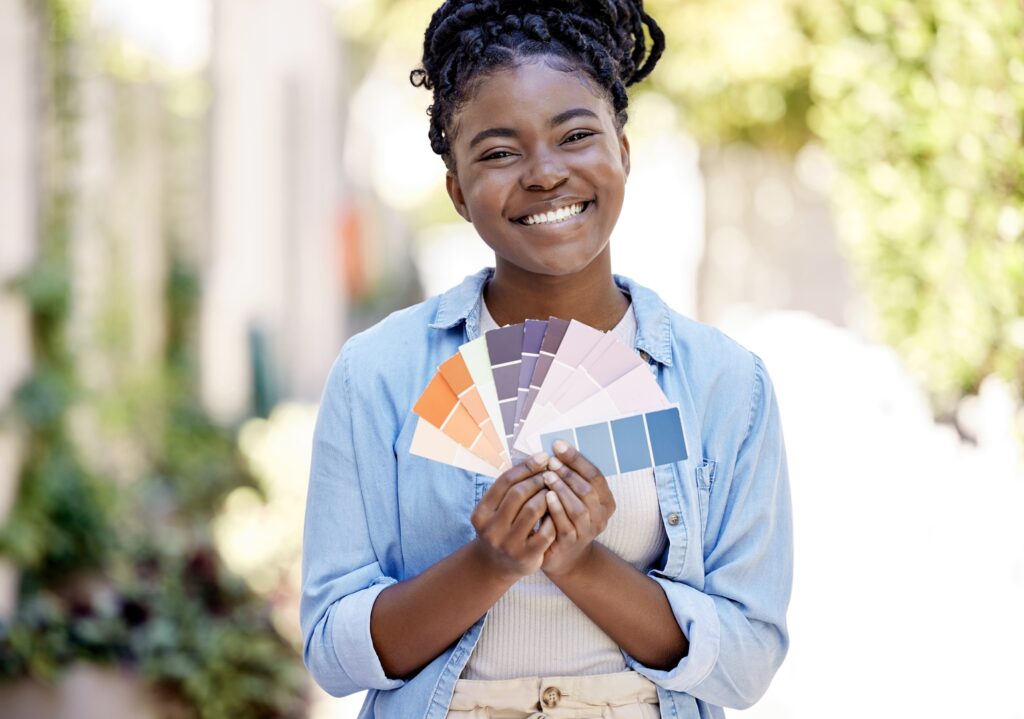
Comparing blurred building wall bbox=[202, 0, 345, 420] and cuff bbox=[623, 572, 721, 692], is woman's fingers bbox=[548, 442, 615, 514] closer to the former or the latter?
cuff bbox=[623, 572, 721, 692]

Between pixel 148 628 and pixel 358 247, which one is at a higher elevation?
pixel 358 247

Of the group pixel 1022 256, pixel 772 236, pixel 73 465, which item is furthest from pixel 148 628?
pixel 772 236

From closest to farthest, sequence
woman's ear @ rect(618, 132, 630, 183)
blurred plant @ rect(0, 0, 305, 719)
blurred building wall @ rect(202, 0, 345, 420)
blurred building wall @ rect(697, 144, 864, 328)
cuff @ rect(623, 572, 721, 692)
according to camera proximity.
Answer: cuff @ rect(623, 572, 721, 692) → woman's ear @ rect(618, 132, 630, 183) → blurred plant @ rect(0, 0, 305, 719) → blurred building wall @ rect(202, 0, 345, 420) → blurred building wall @ rect(697, 144, 864, 328)

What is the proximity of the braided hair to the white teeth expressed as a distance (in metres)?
0.22

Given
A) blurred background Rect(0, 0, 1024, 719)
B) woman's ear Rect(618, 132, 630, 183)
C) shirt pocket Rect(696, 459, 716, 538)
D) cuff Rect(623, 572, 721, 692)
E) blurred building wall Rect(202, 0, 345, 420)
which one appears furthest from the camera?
blurred building wall Rect(202, 0, 345, 420)

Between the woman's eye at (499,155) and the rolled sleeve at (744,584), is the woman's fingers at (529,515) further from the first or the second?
the woman's eye at (499,155)

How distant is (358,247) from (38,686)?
15.1 m

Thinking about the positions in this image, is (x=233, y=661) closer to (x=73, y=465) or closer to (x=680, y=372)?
(x=73, y=465)

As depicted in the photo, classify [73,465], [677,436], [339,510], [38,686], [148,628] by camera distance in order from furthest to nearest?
1. [73,465]
2. [148,628]
3. [38,686]
4. [339,510]
5. [677,436]

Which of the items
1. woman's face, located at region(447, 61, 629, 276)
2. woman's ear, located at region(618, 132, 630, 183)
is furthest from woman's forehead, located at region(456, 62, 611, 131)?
woman's ear, located at region(618, 132, 630, 183)

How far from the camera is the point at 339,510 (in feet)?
7.28

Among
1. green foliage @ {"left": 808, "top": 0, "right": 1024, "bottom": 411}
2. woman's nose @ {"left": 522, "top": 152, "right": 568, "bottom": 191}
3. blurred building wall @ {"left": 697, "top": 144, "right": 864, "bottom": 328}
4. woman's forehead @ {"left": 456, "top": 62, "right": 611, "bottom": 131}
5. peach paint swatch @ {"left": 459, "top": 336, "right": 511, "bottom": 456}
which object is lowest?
peach paint swatch @ {"left": 459, "top": 336, "right": 511, "bottom": 456}

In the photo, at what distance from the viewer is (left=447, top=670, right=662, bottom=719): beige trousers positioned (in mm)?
2154

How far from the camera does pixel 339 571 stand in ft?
7.25
